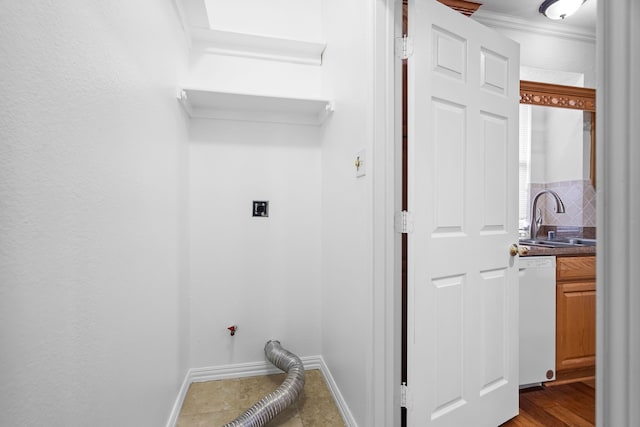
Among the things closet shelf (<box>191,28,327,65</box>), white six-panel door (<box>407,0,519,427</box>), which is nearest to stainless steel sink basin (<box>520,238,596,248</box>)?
white six-panel door (<box>407,0,519,427</box>)

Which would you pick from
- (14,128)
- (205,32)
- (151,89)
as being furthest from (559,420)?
(205,32)

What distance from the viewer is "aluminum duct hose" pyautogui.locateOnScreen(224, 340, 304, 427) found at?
1502 millimetres

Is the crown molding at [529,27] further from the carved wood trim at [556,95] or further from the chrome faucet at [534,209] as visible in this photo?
the chrome faucet at [534,209]

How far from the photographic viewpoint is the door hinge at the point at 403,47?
4.30ft

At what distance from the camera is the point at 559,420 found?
1.68 metres

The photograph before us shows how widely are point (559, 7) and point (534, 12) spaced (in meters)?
0.25

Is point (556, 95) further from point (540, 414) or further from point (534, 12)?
point (540, 414)

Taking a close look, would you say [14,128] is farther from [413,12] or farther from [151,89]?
[413,12]

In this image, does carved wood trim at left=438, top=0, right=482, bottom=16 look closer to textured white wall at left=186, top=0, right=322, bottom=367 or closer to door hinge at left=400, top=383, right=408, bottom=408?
textured white wall at left=186, top=0, right=322, bottom=367

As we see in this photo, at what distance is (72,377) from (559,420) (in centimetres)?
226

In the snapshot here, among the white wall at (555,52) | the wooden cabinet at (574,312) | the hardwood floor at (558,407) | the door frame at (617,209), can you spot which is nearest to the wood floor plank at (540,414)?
the hardwood floor at (558,407)

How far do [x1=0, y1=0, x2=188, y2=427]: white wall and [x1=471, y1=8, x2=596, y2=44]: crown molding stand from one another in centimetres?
236

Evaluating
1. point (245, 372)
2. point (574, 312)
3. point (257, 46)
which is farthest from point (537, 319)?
point (257, 46)

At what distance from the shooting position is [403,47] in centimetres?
133
